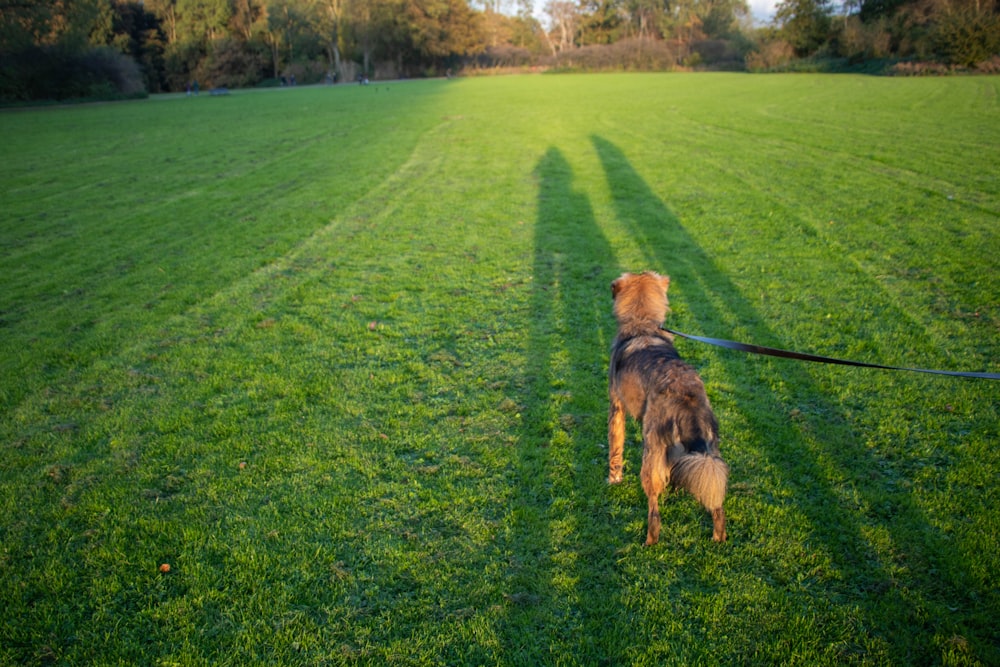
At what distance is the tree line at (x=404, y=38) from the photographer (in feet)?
144

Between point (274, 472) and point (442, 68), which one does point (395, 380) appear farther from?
point (442, 68)

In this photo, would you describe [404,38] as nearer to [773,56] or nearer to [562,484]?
[773,56]

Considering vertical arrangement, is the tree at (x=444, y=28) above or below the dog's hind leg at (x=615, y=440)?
above

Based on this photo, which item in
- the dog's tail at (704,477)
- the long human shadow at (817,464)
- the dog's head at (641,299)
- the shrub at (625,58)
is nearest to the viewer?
the dog's tail at (704,477)

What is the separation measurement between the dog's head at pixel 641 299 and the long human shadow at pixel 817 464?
1.32 meters

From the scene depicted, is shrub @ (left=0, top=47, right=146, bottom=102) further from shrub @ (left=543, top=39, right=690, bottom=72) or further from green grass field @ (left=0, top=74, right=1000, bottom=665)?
shrub @ (left=543, top=39, right=690, bottom=72)

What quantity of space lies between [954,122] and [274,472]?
26077mm

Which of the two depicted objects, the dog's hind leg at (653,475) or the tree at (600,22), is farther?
the tree at (600,22)

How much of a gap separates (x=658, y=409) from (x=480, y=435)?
1.88 meters

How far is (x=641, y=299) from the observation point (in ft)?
14.9

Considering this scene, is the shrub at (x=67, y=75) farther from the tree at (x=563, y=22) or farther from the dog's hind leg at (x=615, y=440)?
the tree at (x=563, y=22)

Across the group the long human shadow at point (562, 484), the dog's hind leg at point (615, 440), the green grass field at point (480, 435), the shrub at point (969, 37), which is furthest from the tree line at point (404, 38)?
the dog's hind leg at point (615, 440)

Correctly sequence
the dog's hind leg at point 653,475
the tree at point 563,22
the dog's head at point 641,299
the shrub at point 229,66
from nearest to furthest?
1. the dog's hind leg at point 653,475
2. the dog's head at point 641,299
3. the shrub at point 229,66
4. the tree at point 563,22

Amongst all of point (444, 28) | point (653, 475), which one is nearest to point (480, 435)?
point (653, 475)
